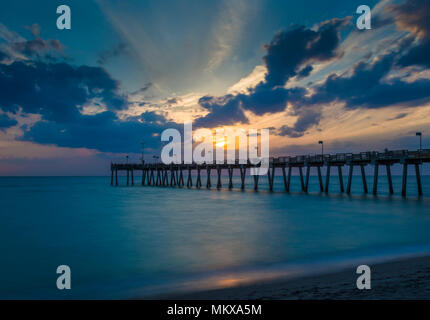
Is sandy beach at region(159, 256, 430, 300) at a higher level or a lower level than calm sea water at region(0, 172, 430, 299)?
higher

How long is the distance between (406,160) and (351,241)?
714 inches

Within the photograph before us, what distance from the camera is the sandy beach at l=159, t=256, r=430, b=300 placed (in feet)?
17.8

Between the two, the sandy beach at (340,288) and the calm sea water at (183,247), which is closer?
the sandy beach at (340,288)

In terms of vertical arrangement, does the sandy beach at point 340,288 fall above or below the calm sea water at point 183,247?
above

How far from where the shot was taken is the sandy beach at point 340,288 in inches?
213

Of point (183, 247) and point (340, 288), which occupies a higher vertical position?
point (340, 288)

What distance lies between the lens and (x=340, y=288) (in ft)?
19.7

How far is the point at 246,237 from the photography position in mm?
14203

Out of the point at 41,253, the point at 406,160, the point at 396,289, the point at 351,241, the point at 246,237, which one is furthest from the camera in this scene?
the point at 406,160

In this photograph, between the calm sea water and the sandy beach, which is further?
the calm sea water

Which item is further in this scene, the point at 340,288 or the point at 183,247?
the point at 183,247

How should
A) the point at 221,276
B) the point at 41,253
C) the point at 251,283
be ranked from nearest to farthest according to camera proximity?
the point at 251,283 < the point at 221,276 < the point at 41,253
